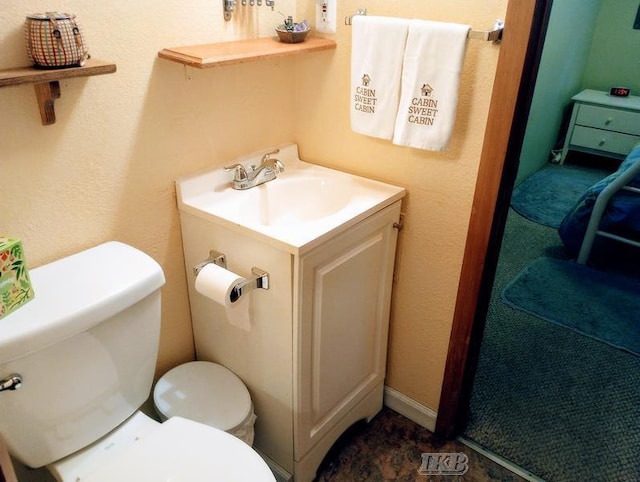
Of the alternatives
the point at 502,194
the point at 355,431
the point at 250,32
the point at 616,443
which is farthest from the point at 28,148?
the point at 616,443

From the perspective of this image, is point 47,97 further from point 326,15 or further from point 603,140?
point 603,140

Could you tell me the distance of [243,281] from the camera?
1295 mm

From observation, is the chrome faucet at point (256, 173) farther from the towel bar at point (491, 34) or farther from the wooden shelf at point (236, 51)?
the towel bar at point (491, 34)

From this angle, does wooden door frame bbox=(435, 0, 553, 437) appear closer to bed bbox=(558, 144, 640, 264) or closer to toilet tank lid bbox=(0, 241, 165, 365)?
toilet tank lid bbox=(0, 241, 165, 365)

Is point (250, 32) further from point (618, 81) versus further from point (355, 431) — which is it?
point (618, 81)

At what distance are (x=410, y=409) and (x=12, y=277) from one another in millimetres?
1380

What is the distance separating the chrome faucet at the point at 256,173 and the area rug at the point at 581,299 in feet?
4.89

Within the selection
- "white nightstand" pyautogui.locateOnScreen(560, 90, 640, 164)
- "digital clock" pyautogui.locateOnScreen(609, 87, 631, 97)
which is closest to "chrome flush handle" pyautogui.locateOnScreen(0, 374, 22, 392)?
"white nightstand" pyautogui.locateOnScreen(560, 90, 640, 164)

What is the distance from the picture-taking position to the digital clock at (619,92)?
3992 mm

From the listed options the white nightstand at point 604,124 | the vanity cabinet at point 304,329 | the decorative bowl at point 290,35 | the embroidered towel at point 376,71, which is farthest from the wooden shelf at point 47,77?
the white nightstand at point 604,124

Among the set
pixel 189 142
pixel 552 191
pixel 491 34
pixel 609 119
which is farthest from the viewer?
pixel 609 119

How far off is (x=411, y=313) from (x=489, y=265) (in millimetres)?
339

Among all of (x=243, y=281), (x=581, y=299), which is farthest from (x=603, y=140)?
(x=243, y=281)

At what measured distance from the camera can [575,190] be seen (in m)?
3.77
